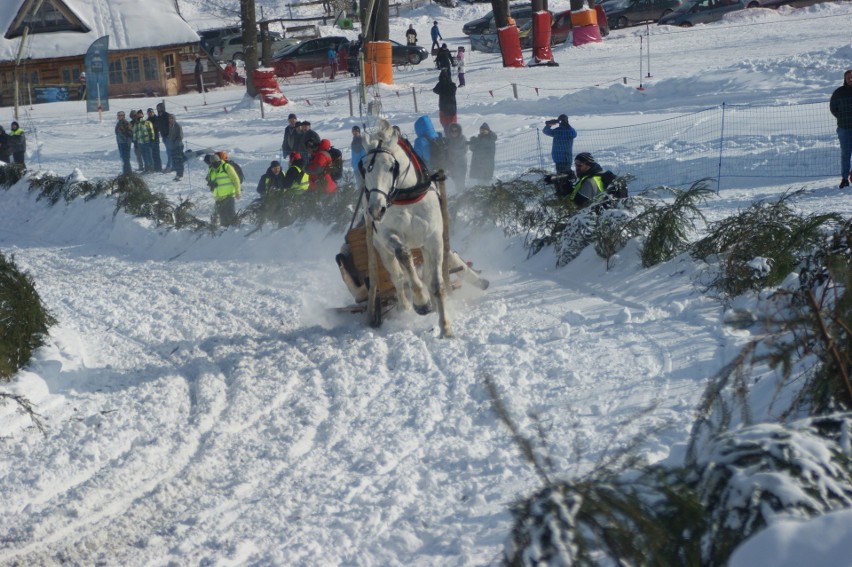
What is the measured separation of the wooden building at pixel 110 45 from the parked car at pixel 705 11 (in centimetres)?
1994

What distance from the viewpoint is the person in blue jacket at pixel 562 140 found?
14930 mm

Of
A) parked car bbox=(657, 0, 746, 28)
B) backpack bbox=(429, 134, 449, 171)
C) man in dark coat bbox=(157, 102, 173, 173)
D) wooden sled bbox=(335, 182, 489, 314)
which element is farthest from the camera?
parked car bbox=(657, 0, 746, 28)

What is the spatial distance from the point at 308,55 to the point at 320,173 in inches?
1065

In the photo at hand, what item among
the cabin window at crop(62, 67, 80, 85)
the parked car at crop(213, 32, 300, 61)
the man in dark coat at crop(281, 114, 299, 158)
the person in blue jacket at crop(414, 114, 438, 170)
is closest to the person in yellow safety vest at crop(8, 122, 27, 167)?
the man in dark coat at crop(281, 114, 299, 158)

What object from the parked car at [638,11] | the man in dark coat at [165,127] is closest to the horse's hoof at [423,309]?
the man in dark coat at [165,127]

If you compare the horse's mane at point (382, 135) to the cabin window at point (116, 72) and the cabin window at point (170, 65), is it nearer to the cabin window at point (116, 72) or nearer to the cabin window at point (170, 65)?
the cabin window at point (170, 65)

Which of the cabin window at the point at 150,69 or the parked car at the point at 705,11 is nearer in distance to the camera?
the parked car at the point at 705,11

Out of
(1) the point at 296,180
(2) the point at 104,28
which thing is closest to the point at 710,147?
(1) the point at 296,180

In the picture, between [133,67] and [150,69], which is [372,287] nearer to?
[150,69]

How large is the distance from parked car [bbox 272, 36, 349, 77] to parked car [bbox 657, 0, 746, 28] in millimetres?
13885

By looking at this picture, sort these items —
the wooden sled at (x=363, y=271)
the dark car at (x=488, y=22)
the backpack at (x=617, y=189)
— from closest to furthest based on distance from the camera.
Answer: the wooden sled at (x=363, y=271) < the backpack at (x=617, y=189) < the dark car at (x=488, y=22)

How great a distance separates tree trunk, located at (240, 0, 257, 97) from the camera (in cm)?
3030

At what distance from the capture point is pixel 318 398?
25.9ft

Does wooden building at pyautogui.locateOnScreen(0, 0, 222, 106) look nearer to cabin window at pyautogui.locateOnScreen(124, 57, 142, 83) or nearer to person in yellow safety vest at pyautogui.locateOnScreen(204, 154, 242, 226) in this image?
cabin window at pyautogui.locateOnScreen(124, 57, 142, 83)
